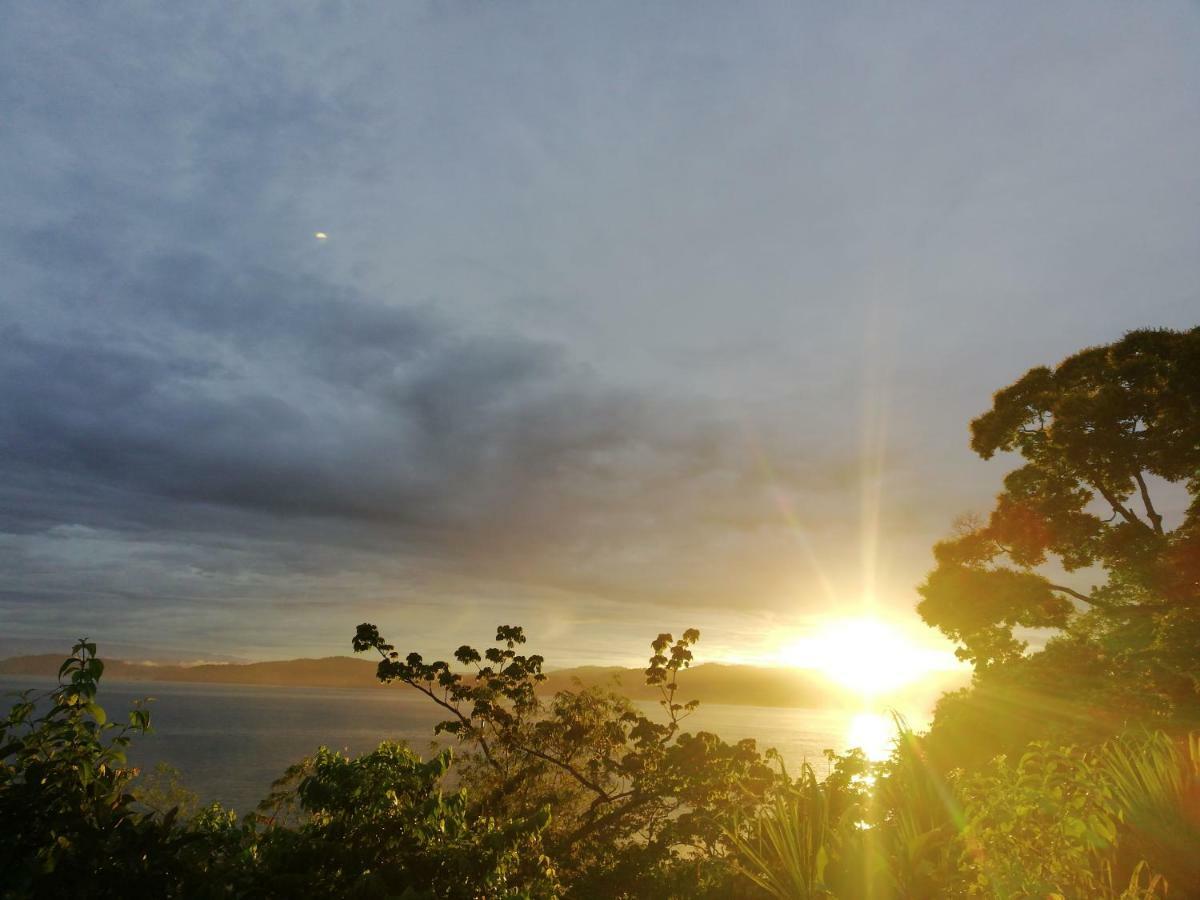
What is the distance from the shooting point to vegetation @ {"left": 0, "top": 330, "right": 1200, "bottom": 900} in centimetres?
395

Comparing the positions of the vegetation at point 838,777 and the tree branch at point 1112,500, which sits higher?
the tree branch at point 1112,500

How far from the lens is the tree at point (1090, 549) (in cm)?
1688

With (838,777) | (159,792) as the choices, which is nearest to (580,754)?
(159,792)

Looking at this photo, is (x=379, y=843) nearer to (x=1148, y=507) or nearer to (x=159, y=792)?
(x=159, y=792)

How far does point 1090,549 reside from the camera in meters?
19.8

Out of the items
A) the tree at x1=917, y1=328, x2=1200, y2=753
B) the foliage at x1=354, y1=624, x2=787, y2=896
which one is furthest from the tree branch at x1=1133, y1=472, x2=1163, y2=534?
the foliage at x1=354, y1=624, x2=787, y2=896

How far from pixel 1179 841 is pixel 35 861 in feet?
21.4

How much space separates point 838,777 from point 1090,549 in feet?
53.8

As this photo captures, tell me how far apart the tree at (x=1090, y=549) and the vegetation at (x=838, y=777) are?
0.21 ft

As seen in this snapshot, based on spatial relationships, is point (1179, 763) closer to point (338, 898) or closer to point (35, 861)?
point (338, 898)

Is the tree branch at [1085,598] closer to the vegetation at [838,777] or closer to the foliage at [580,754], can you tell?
the vegetation at [838,777]

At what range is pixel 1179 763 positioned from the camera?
212 inches

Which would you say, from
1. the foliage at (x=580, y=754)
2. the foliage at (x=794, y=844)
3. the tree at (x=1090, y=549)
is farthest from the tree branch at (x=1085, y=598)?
→ the foliage at (x=794, y=844)

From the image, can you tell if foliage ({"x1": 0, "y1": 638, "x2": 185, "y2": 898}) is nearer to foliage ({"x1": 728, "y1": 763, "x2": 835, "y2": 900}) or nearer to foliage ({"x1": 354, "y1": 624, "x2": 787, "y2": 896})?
foliage ({"x1": 728, "y1": 763, "x2": 835, "y2": 900})
